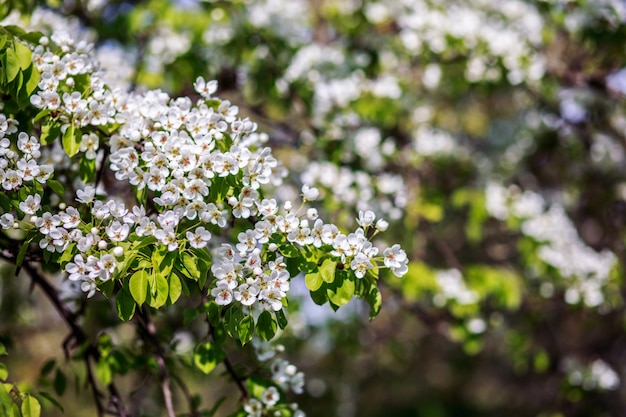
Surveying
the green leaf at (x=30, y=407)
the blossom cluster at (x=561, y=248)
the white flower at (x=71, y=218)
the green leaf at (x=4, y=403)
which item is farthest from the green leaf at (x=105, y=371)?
the blossom cluster at (x=561, y=248)

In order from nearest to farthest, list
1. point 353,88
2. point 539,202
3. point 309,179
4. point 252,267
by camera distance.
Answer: point 252,267
point 309,179
point 353,88
point 539,202

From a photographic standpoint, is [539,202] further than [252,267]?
Yes

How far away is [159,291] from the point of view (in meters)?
1.68

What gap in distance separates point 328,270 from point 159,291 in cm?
49

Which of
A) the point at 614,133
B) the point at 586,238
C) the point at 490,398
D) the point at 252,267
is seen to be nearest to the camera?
the point at 252,267

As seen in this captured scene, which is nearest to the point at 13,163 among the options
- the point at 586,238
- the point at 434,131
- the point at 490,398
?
the point at 434,131

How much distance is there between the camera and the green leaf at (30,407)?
1908 millimetres

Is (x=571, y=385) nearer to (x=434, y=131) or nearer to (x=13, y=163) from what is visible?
(x=434, y=131)

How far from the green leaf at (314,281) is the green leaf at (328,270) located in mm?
16

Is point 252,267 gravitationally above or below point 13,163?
below

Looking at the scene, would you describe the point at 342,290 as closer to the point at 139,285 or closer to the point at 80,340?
the point at 139,285

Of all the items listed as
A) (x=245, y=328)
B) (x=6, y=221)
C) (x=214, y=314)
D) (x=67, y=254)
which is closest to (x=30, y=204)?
(x=6, y=221)

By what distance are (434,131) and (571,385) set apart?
A: 89.7 inches

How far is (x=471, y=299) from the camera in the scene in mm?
3793
